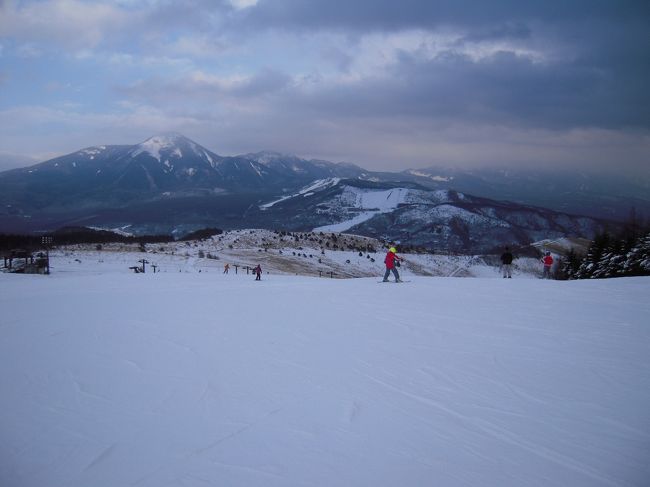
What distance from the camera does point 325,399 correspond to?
4848mm

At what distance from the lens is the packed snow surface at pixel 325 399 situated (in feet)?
11.7

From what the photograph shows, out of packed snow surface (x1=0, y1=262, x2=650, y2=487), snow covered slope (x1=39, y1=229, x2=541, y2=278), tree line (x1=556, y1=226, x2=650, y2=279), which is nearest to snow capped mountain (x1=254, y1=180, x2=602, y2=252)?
snow covered slope (x1=39, y1=229, x2=541, y2=278)

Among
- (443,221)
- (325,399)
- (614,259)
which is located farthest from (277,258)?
(443,221)

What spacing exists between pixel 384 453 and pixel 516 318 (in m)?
6.65

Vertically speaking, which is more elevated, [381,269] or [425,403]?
[425,403]

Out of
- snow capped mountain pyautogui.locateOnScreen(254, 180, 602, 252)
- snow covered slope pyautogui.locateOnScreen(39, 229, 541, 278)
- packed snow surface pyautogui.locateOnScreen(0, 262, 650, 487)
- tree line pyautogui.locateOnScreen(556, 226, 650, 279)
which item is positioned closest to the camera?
packed snow surface pyautogui.locateOnScreen(0, 262, 650, 487)

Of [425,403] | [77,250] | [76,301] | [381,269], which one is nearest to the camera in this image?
[425,403]

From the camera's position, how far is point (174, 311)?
992 cm

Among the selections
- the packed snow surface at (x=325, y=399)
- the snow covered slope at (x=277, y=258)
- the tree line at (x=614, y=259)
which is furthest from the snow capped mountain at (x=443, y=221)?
the packed snow surface at (x=325, y=399)

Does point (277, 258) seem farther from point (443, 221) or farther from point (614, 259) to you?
point (443, 221)

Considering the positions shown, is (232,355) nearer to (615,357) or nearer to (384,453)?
(384,453)

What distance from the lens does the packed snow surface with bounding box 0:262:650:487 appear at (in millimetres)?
3580

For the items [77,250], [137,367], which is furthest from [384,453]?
[77,250]

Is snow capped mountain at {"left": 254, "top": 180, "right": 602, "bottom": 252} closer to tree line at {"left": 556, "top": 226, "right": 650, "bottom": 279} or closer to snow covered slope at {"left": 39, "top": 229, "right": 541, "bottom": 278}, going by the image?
snow covered slope at {"left": 39, "top": 229, "right": 541, "bottom": 278}
